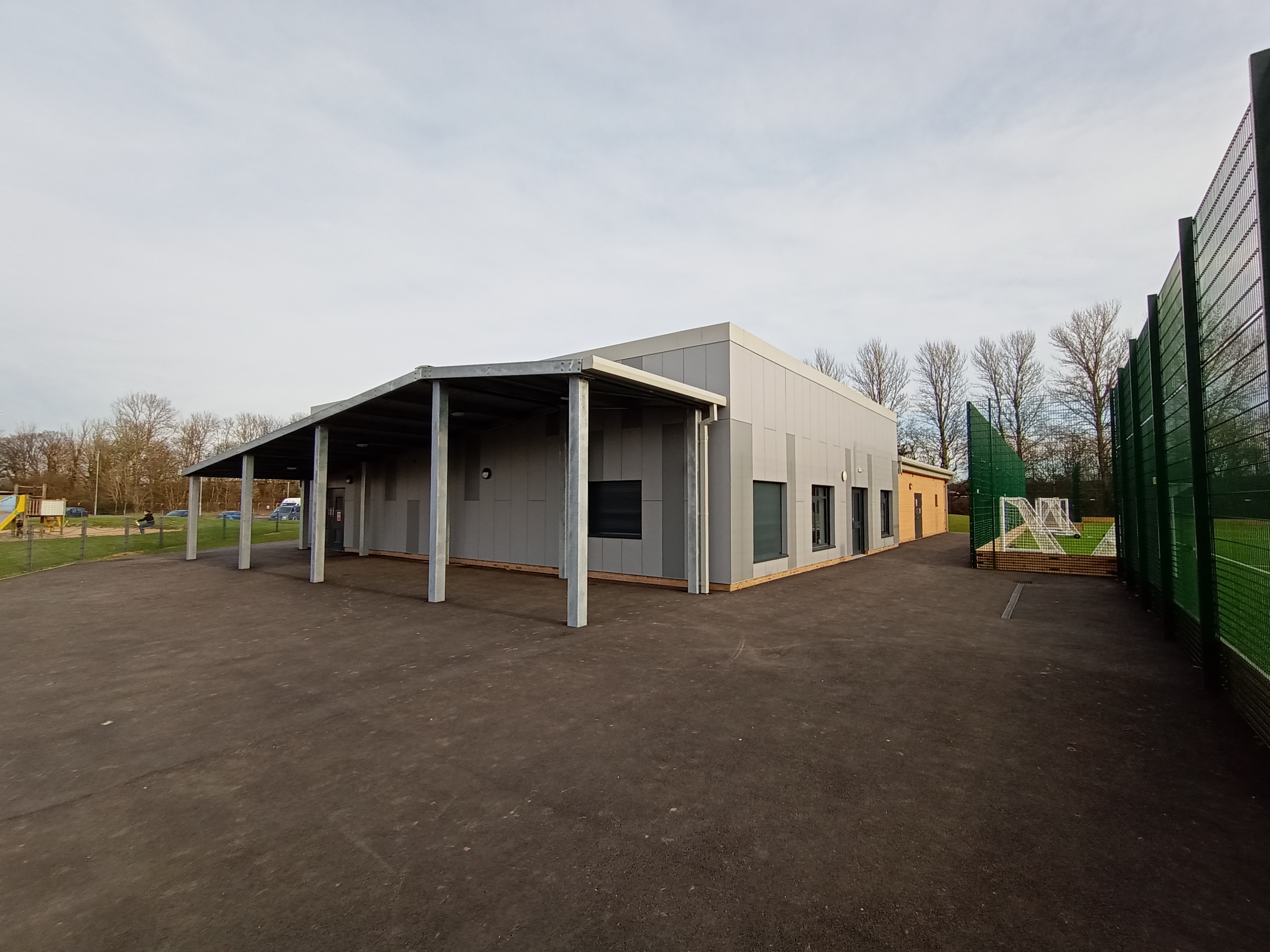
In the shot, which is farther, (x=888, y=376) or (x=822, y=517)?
(x=888, y=376)

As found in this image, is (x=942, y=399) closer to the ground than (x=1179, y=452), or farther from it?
farther from it

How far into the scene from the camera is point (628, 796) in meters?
2.85

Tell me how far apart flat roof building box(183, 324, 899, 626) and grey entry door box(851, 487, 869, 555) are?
13.1 inches

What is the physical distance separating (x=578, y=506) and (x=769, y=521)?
5625mm

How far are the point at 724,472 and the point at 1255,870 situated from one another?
309 inches

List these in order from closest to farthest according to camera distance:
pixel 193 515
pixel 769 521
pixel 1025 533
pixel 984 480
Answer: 1. pixel 769 521
2. pixel 984 480
3. pixel 1025 533
4. pixel 193 515

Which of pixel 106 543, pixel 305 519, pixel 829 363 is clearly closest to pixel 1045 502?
pixel 829 363

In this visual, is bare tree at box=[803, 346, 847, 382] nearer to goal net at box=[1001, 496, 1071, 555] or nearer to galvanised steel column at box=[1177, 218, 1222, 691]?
goal net at box=[1001, 496, 1071, 555]

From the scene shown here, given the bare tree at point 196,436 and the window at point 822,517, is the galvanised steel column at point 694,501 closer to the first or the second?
the window at point 822,517

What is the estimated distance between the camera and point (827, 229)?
12.7 m

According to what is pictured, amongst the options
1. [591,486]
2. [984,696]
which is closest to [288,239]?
[591,486]

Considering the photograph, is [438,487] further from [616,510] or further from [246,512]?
[246,512]

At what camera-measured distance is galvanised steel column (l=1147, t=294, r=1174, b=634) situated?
220 inches

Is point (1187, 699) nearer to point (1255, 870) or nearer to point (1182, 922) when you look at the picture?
point (1255, 870)
